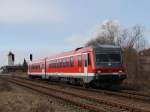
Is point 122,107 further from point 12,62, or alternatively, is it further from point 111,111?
point 12,62

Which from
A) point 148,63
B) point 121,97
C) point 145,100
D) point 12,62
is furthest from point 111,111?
point 12,62

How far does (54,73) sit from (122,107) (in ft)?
81.3

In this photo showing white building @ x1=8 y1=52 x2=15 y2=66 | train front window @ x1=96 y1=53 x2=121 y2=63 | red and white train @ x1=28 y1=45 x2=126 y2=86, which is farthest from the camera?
white building @ x1=8 y1=52 x2=15 y2=66

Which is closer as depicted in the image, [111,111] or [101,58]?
[111,111]

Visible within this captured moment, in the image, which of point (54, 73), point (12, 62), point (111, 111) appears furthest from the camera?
point (12, 62)

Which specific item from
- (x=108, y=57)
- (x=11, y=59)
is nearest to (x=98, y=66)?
(x=108, y=57)

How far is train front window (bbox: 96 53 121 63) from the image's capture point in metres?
26.4

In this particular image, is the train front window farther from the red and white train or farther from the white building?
the white building

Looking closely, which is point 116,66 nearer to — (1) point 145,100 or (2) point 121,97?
(2) point 121,97

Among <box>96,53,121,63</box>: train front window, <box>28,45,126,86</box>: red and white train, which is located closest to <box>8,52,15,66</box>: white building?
<box>28,45,126,86</box>: red and white train

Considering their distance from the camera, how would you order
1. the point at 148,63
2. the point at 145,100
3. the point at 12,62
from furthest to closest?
the point at 12,62 < the point at 148,63 < the point at 145,100

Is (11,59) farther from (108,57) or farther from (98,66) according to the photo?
(98,66)

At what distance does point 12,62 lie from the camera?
160750 mm

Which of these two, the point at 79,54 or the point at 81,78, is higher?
the point at 79,54
